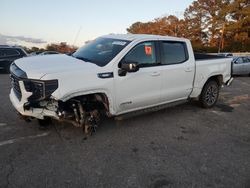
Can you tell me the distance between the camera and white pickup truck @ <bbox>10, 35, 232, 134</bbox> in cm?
362

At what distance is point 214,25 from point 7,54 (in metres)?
43.9

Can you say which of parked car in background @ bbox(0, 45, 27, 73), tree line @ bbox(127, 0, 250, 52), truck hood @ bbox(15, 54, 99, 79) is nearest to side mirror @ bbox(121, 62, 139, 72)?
truck hood @ bbox(15, 54, 99, 79)

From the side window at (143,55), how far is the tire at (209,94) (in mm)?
2145

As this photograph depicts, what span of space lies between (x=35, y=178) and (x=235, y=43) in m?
48.8

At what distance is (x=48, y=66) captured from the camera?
3746mm

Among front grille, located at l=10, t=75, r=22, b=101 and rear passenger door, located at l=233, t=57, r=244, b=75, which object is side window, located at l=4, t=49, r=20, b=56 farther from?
rear passenger door, located at l=233, t=57, r=244, b=75

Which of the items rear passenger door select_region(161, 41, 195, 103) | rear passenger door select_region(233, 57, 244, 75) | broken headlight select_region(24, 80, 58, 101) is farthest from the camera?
rear passenger door select_region(233, 57, 244, 75)

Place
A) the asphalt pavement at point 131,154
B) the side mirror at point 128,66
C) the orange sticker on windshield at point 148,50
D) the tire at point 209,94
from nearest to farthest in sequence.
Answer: the asphalt pavement at point 131,154
the side mirror at point 128,66
the orange sticker on windshield at point 148,50
the tire at point 209,94

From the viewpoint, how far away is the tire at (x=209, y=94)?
623 cm

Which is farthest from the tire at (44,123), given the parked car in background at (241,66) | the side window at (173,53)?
the parked car in background at (241,66)

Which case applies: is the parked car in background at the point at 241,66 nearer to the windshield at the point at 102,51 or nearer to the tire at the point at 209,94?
the tire at the point at 209,94

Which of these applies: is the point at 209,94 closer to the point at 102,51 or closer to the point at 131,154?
the point at 102,51

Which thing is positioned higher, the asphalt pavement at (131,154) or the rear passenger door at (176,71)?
the rear passenger door at (176,71)

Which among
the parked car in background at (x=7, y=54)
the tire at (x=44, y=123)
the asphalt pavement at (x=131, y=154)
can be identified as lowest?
the asphalt pavement at (x=131, y=154)
